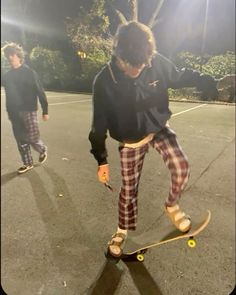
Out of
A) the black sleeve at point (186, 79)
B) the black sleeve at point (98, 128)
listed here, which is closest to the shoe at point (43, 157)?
the black sleeve at point (98, 128)

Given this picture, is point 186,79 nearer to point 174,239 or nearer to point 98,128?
point 98,128

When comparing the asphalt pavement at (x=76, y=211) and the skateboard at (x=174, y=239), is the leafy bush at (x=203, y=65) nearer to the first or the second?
the asphalt pavement at (x=76, y=211)

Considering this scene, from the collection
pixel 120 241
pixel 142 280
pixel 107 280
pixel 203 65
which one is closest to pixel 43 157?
pixel 120 241

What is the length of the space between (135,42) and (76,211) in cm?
59

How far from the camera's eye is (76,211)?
1.17 meters

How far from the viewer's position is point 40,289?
1271mm

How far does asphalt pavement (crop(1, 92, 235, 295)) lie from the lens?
1.03m

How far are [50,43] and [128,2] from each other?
0.75ft

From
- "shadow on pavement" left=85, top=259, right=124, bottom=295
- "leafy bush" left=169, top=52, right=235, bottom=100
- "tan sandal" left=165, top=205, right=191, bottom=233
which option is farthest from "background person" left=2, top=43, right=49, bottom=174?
"shadow on pavement" left=85, top=259, right=124, bottom=295

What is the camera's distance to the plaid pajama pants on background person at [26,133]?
927mm

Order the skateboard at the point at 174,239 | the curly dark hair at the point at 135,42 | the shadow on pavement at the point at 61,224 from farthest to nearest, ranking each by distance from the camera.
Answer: the skateboard at the point at 174,239 < the shadow on pavement at the point at 61,224 < the curly dark hair at the point at 135,42

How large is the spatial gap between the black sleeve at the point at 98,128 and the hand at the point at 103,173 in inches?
0.6

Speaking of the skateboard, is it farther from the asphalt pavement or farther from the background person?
the background person

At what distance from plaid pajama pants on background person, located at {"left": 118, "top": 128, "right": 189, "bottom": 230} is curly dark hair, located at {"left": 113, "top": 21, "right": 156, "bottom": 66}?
24 centimetres
